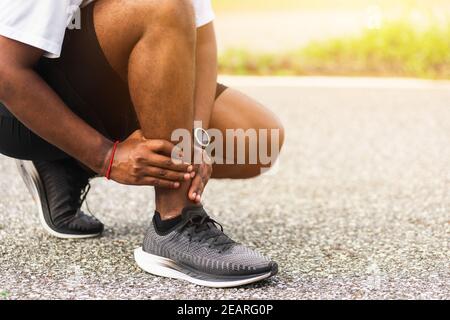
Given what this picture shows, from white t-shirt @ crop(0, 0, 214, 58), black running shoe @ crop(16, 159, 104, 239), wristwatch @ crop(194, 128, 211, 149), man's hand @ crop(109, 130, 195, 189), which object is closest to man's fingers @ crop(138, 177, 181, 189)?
man's hand @ crop(109, 130, 195, 189)

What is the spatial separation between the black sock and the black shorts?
26cm

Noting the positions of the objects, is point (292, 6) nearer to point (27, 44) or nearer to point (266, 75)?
point (266, 75)

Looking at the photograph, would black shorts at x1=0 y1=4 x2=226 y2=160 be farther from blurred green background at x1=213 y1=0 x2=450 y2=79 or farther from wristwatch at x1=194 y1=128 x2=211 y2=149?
blurred green background at x1=213 y1=0 x2=450 y2=79

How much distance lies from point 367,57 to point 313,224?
3887 millimetres

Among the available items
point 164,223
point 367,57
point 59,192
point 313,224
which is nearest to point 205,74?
point 164,223

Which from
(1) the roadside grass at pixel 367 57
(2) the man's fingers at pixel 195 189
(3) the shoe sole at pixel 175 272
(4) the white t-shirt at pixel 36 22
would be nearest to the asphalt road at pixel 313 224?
(3) the shoe sole at pixel 175 272

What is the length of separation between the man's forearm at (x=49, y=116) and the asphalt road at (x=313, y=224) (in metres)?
0.30

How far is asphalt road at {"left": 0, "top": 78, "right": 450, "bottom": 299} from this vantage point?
1.73m

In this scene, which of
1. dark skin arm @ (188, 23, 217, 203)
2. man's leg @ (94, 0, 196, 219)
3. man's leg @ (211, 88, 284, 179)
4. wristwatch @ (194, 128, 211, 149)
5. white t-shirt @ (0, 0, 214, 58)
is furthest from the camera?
man's leg @ (211, 88, 284, 179)

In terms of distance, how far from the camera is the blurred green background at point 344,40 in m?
5.90

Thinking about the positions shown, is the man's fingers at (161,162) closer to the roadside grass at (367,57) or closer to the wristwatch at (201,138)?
the wristwatch at (201,138)

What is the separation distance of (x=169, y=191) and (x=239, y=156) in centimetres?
43

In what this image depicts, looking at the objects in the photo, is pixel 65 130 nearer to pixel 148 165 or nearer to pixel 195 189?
pixel 148 165

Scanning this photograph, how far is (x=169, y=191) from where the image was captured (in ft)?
5.79
